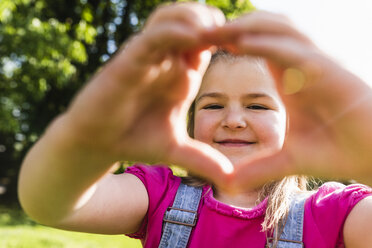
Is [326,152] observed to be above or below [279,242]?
above

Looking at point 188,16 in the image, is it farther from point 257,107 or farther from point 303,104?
point 257,107

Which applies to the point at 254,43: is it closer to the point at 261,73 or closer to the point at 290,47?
the point at 290,47

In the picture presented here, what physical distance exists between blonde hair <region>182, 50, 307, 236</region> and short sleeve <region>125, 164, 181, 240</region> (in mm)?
103

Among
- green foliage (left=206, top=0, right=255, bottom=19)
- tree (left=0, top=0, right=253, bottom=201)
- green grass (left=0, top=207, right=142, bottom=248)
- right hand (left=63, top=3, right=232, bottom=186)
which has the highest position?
green foliage (left=206, top=0, right=255, bottom=19)

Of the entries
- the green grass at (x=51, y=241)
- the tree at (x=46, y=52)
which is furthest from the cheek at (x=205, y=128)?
the tree at (x=46, y=52)

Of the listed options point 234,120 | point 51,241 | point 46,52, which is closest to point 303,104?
point 234,120

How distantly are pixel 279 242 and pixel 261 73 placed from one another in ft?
2.38

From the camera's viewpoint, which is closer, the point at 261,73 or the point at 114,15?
the point at 261,73

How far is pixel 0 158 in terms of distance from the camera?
1217 cm

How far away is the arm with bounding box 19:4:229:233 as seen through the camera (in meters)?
0.78

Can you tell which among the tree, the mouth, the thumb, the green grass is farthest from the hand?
the tree

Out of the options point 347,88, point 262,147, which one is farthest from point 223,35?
point 262,147

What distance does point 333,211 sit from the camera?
5.08 feet

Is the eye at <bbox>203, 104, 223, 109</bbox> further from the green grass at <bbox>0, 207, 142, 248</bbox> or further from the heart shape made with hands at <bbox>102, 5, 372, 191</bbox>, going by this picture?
the green grass at <bbox>0, 207, 142, 248</bbox>
